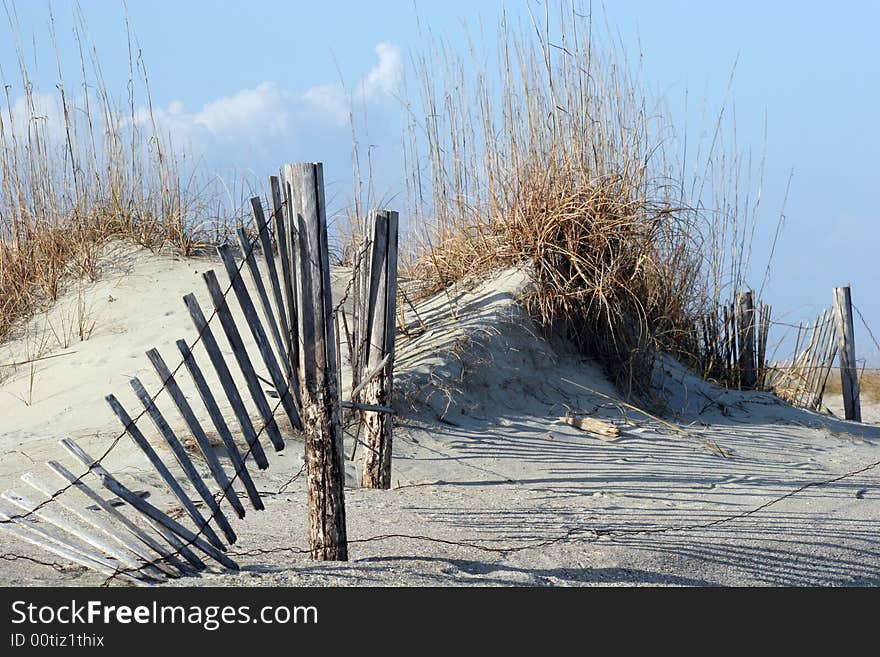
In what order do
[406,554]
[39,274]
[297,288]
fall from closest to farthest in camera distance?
[297,288], [406,554], [39,274]

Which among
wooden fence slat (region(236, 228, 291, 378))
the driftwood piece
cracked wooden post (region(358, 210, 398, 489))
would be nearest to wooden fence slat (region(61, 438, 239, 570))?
wooden fence slat (region(236, 228, 291, 378))

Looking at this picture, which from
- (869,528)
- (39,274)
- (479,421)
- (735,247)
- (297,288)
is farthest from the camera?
(39,274)

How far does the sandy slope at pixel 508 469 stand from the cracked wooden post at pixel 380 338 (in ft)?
0.46

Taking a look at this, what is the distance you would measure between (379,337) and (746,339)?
3905mm

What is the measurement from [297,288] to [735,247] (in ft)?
15.7

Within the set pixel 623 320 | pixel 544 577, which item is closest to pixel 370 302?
pixel 544 577

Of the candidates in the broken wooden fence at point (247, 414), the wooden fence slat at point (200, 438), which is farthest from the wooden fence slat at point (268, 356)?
the wooden fence slat at point (200, 438)

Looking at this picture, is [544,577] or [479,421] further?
[479,421]

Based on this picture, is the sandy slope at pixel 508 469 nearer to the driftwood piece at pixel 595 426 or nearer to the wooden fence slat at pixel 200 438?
the driftwood piece at pixel 595 426

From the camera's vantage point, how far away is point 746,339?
670 centimetres

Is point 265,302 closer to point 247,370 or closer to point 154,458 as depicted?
point 247,370

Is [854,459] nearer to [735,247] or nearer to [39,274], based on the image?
[735,247]

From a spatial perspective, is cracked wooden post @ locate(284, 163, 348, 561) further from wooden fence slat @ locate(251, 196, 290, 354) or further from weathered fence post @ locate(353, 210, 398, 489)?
weathered fence post @ locate(353, 210, 398, 489)

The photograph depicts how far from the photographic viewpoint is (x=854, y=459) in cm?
507
